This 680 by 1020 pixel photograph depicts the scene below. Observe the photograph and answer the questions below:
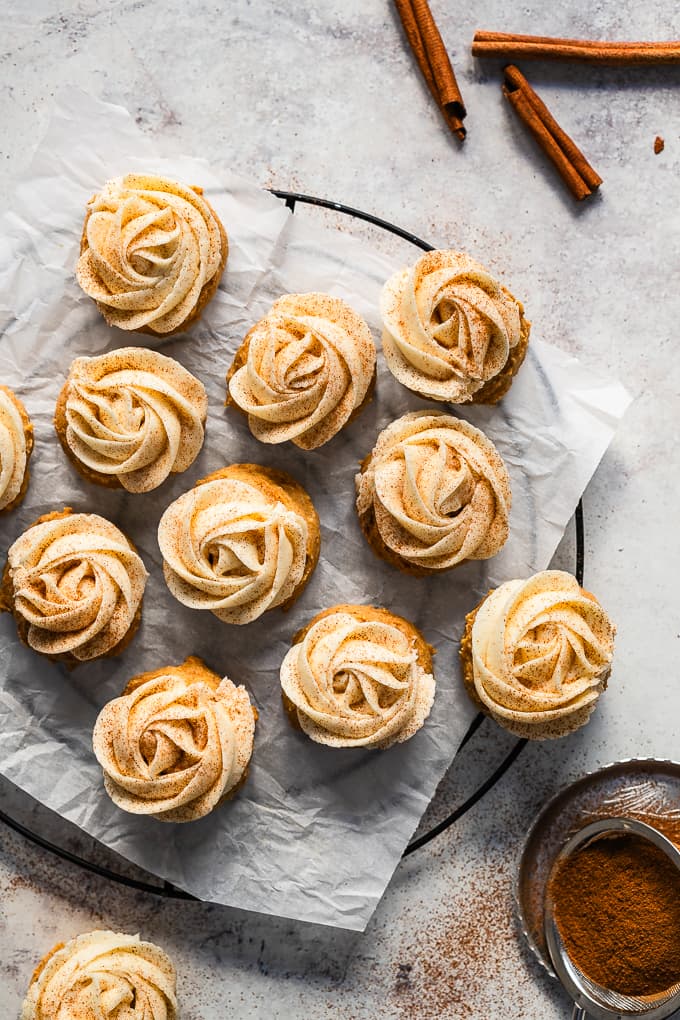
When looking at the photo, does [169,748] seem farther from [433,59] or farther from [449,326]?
[433,59]

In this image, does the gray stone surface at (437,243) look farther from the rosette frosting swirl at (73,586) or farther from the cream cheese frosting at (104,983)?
the rosette frosting swirl at (73,586)

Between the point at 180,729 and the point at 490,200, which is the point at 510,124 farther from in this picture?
the point at 180,729

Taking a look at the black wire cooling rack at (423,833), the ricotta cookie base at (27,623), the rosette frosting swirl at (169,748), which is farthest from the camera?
the black wire cooling rack at (423,833)

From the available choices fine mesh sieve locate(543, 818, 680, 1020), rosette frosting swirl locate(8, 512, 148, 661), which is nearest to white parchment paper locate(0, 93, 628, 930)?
rosette frosting swirl locate(8, 512, 148, 661)

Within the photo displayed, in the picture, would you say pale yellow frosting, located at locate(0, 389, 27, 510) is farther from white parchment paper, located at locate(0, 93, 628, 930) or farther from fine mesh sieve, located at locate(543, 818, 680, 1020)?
fine mesh sieve, located at locate(543, 818, 680, 1020)

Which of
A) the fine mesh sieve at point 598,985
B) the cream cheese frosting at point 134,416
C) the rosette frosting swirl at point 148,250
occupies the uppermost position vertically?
the rosette frosting swirl at point 148,250

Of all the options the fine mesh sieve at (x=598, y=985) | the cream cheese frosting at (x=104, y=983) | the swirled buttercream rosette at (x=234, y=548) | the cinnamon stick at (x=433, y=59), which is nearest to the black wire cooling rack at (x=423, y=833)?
the cream cheese frosting at (x=104, y=983)
